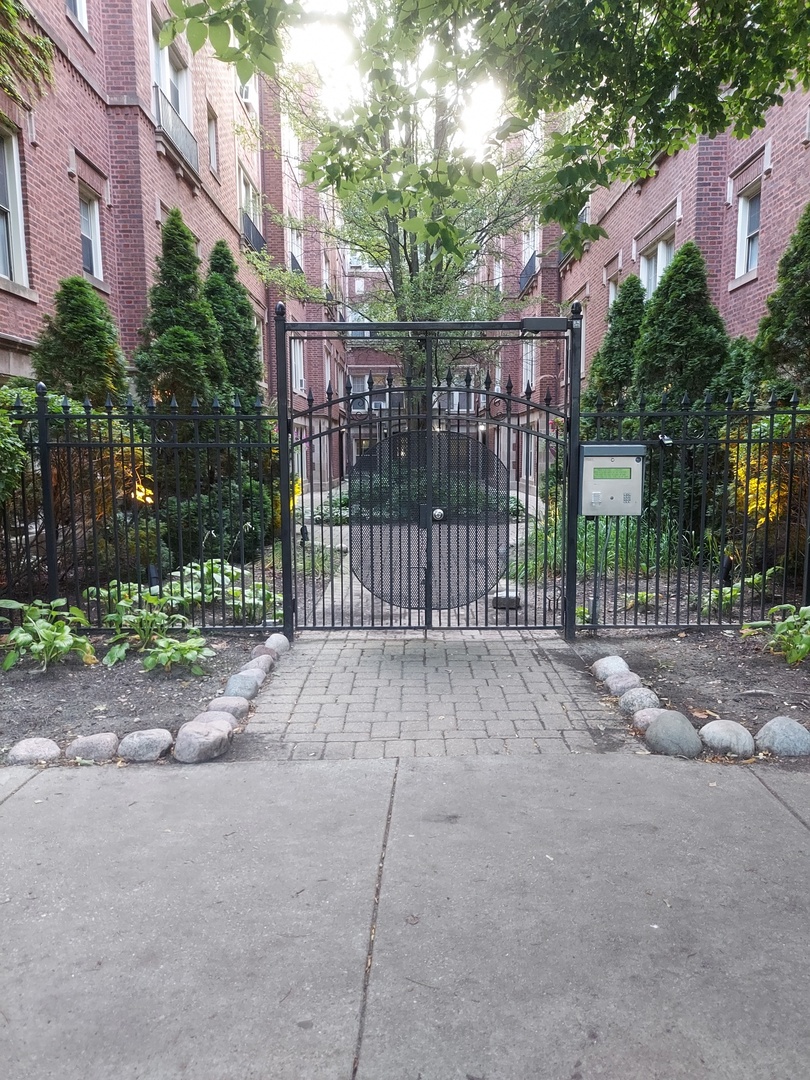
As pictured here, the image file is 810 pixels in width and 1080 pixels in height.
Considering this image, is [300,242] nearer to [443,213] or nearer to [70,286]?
[70,286]

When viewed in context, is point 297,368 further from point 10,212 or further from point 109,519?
point 109,519

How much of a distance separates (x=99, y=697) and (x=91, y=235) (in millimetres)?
9005

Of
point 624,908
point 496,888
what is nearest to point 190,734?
point 496,888

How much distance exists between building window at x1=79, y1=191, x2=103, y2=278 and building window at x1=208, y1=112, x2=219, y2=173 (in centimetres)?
631

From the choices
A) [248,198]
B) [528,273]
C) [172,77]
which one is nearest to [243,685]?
[172,77]

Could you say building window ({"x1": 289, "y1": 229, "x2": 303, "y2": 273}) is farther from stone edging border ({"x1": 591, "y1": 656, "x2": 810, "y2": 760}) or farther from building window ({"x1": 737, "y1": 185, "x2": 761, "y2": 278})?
stone edging border ({"x1": 591, "y1": 656, "x2": 810, "y2": 760})

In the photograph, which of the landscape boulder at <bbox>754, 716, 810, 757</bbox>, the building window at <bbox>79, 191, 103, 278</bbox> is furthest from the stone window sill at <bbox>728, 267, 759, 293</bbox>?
the building window at <bbox>79, 191, 103, 278</bbox>

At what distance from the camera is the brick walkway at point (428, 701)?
419cm

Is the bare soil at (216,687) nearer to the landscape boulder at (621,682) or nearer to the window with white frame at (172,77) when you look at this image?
the landscape boulder at (621,682)

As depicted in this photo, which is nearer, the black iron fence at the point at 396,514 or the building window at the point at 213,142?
the black iron fence at the point at 396,514

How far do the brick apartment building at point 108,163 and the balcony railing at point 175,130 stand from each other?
32 mm

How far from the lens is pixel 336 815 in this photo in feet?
11.0

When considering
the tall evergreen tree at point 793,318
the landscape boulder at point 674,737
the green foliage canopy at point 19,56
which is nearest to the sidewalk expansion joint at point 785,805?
the landscape boulder at point 674,737

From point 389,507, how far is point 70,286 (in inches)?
181
